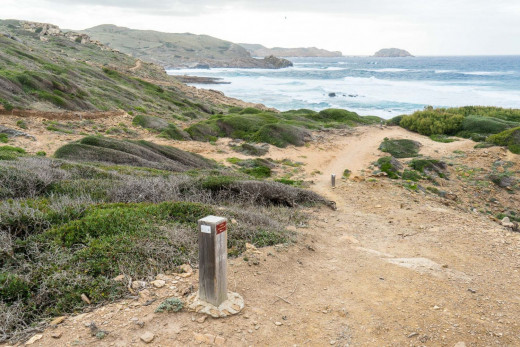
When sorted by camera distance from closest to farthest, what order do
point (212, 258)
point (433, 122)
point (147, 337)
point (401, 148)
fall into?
point (147, 337) < point (212, 258) < point (401, 148) < point (433, 122)

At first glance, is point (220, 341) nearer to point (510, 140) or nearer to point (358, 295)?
point (358, 295)

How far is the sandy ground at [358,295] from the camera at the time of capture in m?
4.49

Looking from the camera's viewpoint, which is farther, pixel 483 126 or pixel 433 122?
pixel 433 122

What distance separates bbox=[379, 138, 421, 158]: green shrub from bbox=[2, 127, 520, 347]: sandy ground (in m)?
12.0

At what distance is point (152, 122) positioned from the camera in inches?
973

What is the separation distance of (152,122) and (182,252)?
2011 cm

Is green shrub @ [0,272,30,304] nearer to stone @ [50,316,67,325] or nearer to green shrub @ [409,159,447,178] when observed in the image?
stone @ [50,316,67,325]

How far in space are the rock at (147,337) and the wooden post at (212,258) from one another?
0.79 metres

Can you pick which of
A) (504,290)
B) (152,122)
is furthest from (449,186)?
(152,122)

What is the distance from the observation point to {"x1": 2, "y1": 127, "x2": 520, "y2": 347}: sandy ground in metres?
4.49

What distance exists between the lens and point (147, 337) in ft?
13.8

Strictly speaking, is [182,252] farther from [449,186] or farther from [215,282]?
[449,186]

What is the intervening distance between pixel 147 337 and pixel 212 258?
1135mm

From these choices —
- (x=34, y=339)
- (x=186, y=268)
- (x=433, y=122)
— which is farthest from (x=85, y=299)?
(x=433, y=122)
